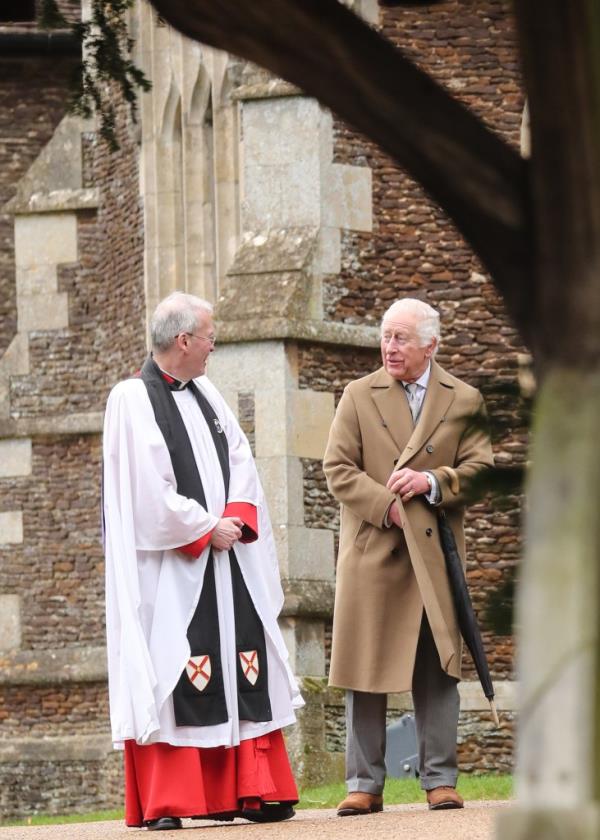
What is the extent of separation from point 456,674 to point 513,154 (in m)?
4.81

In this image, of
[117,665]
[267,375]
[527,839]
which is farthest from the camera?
[267,375]

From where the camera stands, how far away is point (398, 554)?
8.50m

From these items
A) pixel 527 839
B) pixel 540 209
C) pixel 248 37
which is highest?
pixel 248 37

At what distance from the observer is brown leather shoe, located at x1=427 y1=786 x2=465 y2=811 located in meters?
8.12

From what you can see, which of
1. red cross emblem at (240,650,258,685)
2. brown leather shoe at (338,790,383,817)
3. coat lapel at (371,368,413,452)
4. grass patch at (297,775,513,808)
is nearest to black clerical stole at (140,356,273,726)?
red cross emblem at (240,650,258,685)

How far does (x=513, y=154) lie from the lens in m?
3.66

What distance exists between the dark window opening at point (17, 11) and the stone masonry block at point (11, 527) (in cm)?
1213

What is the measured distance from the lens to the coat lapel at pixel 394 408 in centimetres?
866

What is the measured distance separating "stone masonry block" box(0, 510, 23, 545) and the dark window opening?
39.8 ft

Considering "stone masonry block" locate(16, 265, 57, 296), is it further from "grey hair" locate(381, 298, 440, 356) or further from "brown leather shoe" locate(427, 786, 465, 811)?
"brown leather shoe" locate(427, 786, 465, 811)

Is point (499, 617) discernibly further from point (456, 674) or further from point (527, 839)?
point (456, 674)

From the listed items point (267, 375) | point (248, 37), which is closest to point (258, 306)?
point (267, 375)

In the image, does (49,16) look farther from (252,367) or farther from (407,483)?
(252,367)

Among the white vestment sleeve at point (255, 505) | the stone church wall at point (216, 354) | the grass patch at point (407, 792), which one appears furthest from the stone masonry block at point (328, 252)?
the white vestment sleeve at point (255, 505)
